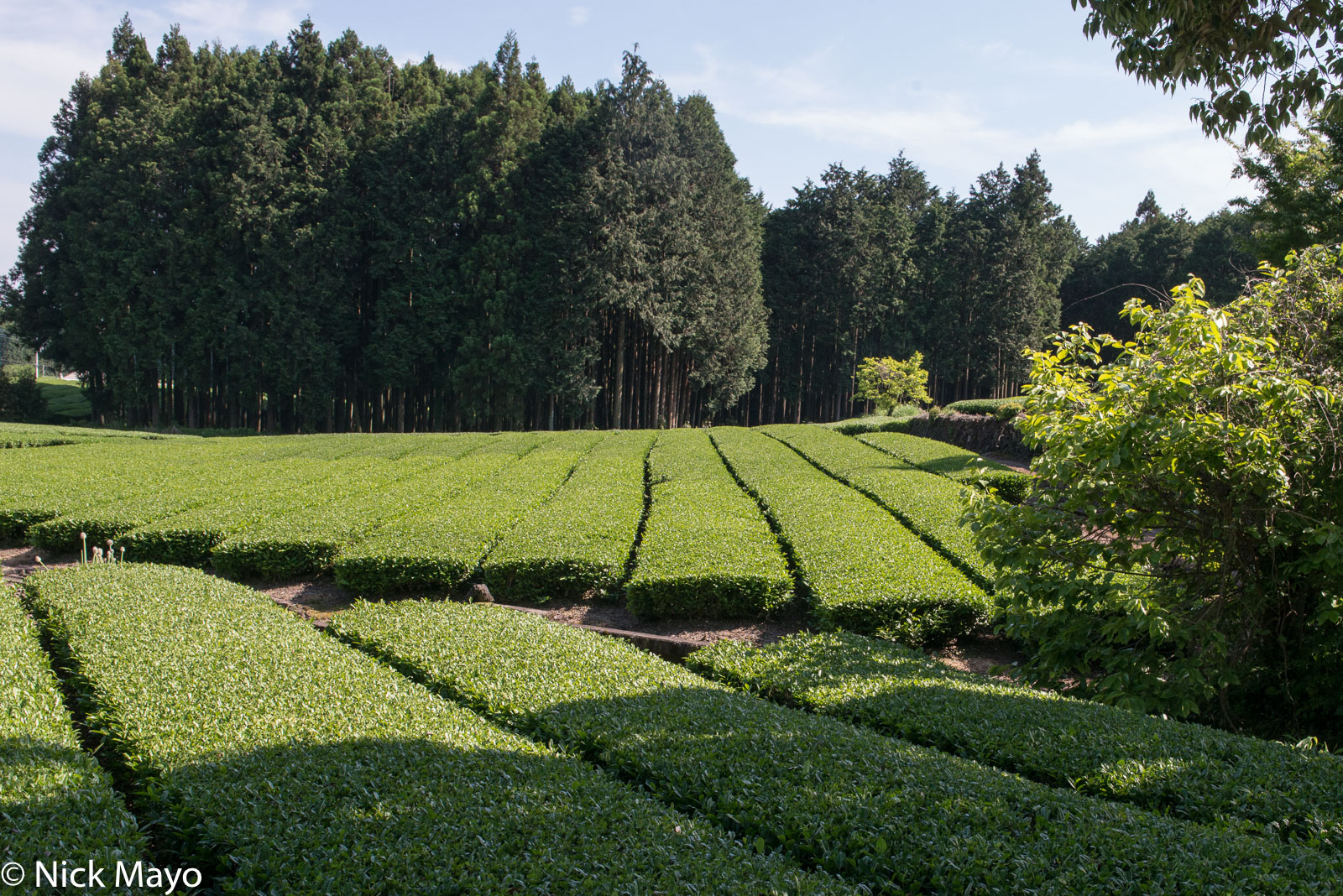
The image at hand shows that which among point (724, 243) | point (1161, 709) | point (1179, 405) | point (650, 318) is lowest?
point (1161, 709)

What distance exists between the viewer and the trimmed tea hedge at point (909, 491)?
9.10 meters

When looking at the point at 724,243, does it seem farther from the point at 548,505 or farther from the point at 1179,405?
the point at 1179,405

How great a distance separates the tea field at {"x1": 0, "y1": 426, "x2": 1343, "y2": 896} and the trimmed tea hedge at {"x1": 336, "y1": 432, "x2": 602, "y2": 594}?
0.15 ft

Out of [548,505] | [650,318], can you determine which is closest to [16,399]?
Result: [650,318]

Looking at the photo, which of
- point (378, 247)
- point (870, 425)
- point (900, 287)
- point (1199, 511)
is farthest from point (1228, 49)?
point (900, 287)

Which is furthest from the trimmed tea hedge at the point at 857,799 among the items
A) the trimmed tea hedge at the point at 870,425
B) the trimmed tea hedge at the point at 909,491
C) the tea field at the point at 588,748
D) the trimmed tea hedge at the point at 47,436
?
the trimmed tea hedge at the point at 870,425

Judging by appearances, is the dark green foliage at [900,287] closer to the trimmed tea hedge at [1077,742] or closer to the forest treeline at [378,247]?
the forest treeline at [378,247]

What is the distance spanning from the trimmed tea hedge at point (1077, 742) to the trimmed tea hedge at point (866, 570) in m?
1.14

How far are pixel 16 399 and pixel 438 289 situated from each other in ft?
68.9

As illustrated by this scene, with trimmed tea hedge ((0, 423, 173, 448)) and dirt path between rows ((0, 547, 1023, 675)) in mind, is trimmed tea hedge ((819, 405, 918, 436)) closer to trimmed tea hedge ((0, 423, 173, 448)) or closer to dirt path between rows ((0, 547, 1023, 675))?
dirt path between rows ((0, 547, 1023, 675))

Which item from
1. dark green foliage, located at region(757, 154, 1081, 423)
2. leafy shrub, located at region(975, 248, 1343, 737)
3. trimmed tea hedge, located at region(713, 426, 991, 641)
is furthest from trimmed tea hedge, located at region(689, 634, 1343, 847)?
dark green foliage, located at region(757, 154, 1081, 423)

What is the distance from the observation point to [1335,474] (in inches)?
210

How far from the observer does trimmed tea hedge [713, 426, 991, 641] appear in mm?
7262

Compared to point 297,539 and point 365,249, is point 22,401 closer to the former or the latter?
point 365,249
